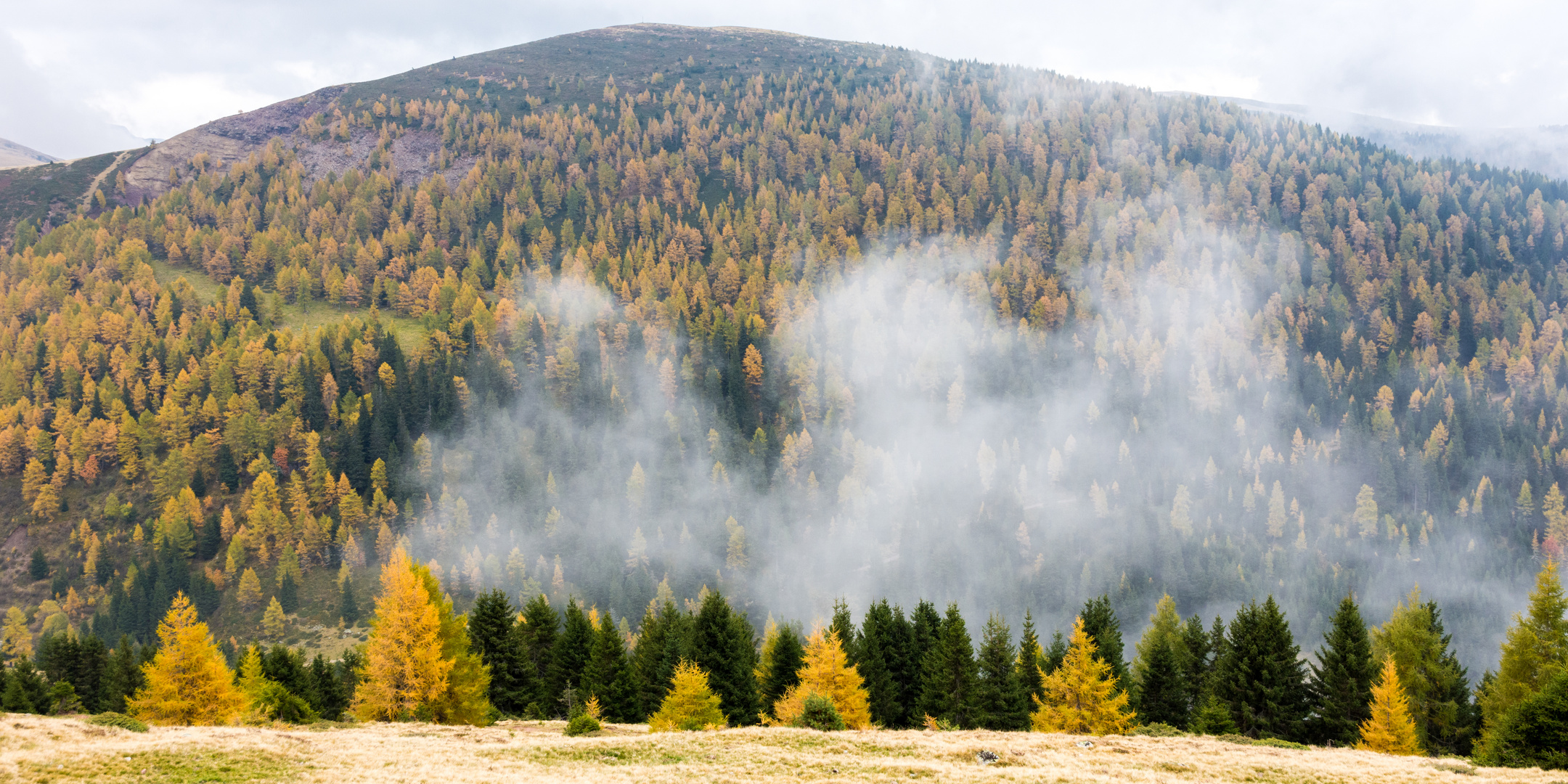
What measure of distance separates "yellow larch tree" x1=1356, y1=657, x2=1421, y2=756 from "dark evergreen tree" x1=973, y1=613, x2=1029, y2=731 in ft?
66.1

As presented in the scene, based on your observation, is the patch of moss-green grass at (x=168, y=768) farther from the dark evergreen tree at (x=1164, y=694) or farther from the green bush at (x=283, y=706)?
the dark evergreen tree at (x=1164, y=694)

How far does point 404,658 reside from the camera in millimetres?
47031

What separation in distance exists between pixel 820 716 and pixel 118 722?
111 feet

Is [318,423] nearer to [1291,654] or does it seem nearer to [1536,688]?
[1291,654]


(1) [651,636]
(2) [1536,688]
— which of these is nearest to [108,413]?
(1) [651,636]

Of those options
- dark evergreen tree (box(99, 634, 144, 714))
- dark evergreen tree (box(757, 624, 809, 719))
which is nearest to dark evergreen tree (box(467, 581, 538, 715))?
dark evergreen tree (box(757, 624, 809, 719))

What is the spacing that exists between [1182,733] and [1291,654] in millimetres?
11348

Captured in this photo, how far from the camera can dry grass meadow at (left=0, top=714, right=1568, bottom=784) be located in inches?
1059

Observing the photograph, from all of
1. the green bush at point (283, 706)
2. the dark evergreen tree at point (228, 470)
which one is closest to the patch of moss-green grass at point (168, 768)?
the green bush at point (283, 706)

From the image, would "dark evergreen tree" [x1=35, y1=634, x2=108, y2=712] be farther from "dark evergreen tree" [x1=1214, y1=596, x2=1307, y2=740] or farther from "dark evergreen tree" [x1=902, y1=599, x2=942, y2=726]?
"dark evergreen tree" [x1=1214, y1=596, x2=1307, y2=740]

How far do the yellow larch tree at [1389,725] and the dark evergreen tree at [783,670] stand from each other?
36118mm

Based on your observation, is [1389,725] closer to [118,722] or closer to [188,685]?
[118,722]

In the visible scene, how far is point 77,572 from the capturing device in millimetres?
152250

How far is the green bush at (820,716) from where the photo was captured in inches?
1737
